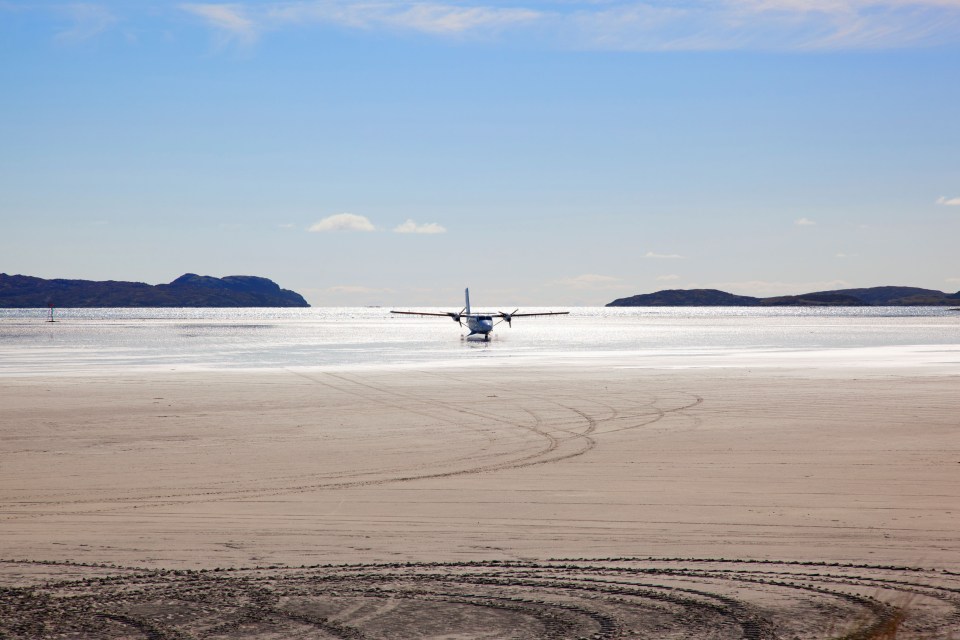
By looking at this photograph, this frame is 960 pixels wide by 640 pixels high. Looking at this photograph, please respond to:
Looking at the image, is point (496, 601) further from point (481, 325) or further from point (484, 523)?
point (481, 325)

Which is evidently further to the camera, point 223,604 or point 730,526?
point 730,526

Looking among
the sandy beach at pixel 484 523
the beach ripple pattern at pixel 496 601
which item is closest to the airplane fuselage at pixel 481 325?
the sandy beach at pixel 484 523

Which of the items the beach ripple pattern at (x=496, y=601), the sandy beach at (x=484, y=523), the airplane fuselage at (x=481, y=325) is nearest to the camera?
the beach ripple pattern at (x=496, y=601)

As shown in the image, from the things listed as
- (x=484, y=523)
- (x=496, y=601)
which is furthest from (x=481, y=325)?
(x=496, y=601)

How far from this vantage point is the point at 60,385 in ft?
90.6

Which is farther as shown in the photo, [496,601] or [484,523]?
[484,523]

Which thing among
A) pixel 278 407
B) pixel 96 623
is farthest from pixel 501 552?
pixel 278 407

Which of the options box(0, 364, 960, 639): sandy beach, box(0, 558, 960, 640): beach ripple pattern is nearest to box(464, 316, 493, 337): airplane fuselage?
box(0, 364, 960, 639): sandy beach

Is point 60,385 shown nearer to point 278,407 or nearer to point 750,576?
point 278,407

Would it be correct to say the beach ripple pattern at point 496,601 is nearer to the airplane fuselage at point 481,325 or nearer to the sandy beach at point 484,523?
the sandy beach at point 484,523

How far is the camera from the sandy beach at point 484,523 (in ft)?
20.6

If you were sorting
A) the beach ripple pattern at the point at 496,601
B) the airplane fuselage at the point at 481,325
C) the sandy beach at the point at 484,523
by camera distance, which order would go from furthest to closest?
the airplane fuselage at the point at 481,325 < the sandy beach at the point at 484,523 < the beach ripple pattern at the point at 496,601

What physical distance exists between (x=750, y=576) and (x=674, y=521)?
2.01 m

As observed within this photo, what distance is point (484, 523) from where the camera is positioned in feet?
29.9
